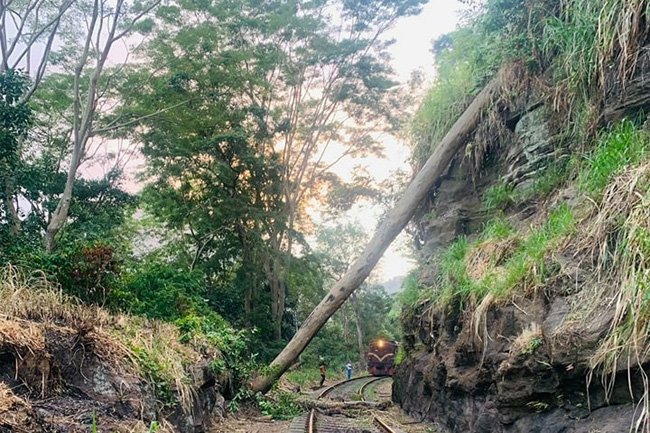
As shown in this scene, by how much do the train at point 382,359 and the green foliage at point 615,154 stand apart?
2068cm

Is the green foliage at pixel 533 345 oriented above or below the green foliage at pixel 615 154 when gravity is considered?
below

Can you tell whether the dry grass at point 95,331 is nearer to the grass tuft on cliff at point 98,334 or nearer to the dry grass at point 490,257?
the grass tuft on cliff at point 98,334

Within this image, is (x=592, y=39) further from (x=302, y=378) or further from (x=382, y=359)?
(x=382, y=359)

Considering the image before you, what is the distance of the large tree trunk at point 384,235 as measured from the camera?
10352 mm

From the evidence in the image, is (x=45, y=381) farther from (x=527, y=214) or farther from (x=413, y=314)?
(x=413, y=314)

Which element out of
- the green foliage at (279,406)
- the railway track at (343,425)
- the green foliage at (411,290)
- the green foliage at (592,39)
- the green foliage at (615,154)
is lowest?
the green foliage at (279,406)

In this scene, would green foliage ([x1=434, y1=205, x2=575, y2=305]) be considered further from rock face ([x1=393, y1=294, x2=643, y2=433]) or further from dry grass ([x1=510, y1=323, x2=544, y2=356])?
dry grass ([x1=510, y1=323, x2=544, y2=356])

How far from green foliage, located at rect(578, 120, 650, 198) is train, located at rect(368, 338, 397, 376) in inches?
814

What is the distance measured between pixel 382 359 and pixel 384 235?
1633 cm


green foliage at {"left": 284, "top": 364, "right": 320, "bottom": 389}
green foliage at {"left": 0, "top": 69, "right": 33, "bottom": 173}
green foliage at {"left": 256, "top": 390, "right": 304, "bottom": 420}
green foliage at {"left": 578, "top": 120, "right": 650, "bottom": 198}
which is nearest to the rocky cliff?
green foliage at {"left": 578, "top": 120, "right": 650, "bottom": 198}

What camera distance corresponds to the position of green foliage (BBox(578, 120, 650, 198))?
16.9ft

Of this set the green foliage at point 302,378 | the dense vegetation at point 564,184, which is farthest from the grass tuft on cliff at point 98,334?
the green foliage at point 302,378

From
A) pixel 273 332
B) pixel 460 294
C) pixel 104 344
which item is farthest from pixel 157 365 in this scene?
pixel 273 332

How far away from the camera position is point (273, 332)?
22.2m
